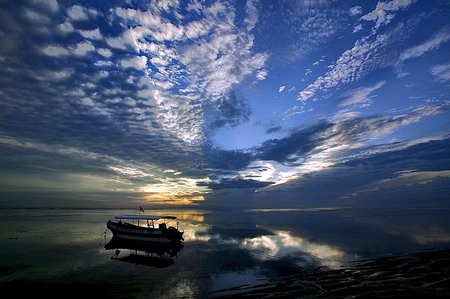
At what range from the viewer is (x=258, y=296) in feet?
56.4

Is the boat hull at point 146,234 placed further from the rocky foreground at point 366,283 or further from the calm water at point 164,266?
the rocky foreground at point 366,283

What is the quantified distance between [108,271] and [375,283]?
28.2m

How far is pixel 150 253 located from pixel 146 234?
27.9ft

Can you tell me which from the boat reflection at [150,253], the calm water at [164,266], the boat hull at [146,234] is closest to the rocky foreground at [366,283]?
the calm water at [164,266]

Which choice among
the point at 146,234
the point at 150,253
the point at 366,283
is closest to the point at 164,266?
the point at 150,253

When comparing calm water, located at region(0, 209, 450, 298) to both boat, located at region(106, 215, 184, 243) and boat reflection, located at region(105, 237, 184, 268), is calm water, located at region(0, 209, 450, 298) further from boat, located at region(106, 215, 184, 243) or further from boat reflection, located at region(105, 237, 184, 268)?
boat, located at region(106, 215, 184, 243)

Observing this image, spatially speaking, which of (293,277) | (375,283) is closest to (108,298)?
(293,277)

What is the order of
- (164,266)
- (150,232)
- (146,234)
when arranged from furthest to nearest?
(146,234) → (150,232) → (164,266)

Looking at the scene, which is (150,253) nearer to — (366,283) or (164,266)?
(164,266)

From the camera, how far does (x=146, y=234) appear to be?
45719 millimetres

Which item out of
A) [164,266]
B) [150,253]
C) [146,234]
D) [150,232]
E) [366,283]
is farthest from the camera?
[146,234]

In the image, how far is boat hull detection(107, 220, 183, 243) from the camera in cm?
4397

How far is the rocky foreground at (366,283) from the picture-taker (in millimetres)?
16719

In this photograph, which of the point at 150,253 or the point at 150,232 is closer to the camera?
the point at 150,253
